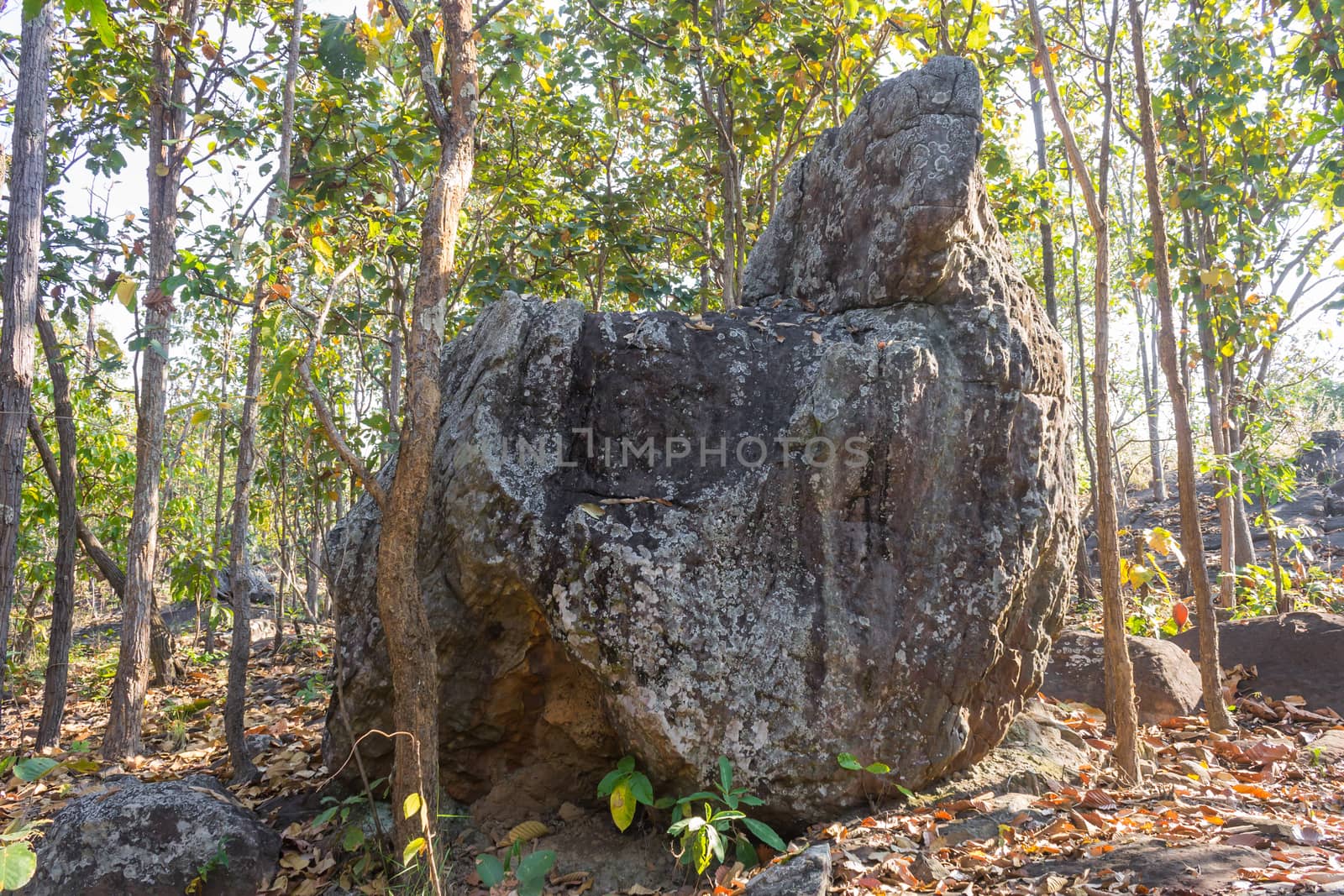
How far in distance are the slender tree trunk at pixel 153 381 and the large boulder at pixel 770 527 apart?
2369 millimetres

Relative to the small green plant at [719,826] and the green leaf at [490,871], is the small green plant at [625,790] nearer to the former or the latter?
the small green plant at [719,826]

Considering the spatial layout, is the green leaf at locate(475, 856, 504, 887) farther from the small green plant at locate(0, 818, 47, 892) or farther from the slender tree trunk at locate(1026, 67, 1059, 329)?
the slender tree trunk at locate(1026, 67, 1059, 329)

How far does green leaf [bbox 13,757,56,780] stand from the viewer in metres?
1.89

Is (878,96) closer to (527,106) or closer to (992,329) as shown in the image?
(992,329)

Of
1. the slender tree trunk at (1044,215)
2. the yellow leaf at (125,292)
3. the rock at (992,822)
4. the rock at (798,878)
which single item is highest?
the slender tree trunk at (1044,215)

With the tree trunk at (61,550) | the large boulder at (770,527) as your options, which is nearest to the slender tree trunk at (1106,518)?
the large boulder at (770,527)

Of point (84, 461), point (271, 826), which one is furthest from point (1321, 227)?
point (84, 461)

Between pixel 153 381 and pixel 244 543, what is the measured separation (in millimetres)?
1699

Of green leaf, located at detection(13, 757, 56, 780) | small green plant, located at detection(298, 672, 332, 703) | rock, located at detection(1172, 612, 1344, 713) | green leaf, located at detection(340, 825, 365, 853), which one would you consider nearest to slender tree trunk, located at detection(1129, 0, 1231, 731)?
rock, located at detection(1172, 612, 1344, 713)

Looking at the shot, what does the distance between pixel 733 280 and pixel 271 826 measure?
5640mm

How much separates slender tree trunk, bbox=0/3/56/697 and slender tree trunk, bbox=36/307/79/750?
1015mm

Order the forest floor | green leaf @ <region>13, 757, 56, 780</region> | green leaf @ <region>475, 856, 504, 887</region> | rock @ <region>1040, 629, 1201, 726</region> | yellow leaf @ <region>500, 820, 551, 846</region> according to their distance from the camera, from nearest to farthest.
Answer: green leaf @ <region>13, 757, 56, 780</region>
the forest floor
green leaf @ <region>475, 856, 504, 887</region>
yellow leaf @ <region>500, 820, 551, 846</region>
rock @ <region>1040, 629, 1201, 726</region>

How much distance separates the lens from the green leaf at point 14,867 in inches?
61.9

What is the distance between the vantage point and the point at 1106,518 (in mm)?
4461
